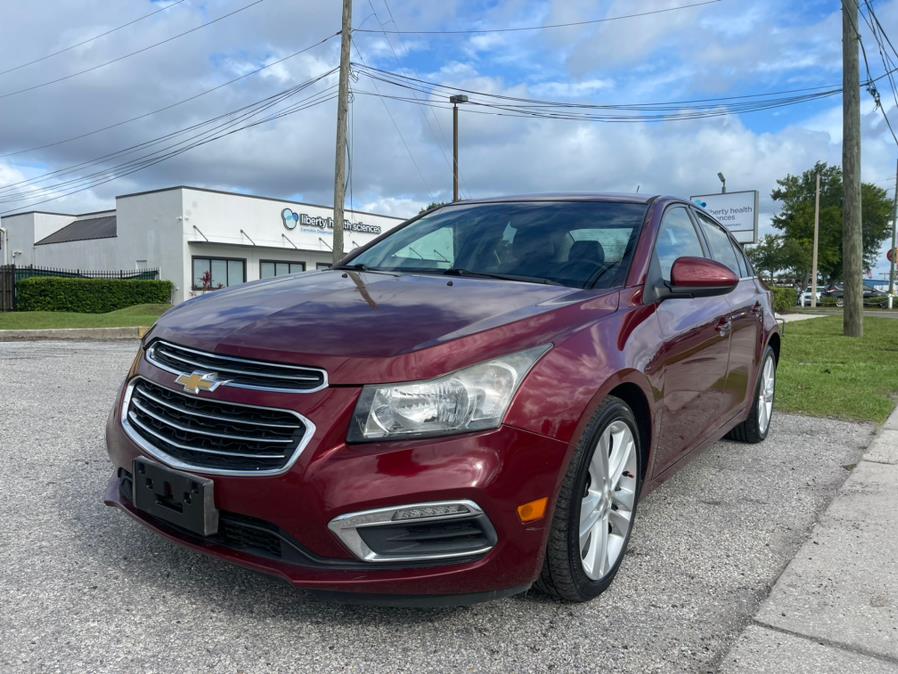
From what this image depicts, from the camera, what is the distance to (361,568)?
7.02ft

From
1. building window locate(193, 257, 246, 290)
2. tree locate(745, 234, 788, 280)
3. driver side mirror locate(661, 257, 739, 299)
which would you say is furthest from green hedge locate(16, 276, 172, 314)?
tree locate(745, 234, 788, 280)

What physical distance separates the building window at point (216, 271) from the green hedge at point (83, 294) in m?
2.49

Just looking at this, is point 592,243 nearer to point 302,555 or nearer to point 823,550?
point 823,550

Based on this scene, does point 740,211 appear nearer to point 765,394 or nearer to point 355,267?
point 765,394

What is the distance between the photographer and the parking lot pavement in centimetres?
221

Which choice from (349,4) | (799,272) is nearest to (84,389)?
(349,4)

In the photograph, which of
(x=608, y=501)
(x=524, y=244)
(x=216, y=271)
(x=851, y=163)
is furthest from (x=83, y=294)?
(x=608, y=501)

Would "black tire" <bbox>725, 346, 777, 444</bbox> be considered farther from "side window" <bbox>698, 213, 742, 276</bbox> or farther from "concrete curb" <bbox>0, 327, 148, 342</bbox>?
"concrete curb" <bbox>0, 327, 148, 342</bbox>

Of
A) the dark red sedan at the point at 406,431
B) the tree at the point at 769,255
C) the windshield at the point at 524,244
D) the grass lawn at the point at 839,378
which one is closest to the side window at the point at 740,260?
the windshield at the point at 524,244

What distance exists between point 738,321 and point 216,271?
1246 inches

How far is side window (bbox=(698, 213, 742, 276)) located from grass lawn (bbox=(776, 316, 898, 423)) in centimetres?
214

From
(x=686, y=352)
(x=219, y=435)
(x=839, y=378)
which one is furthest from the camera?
(x=839, y=378)

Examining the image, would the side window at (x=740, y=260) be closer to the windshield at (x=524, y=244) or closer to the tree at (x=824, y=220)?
the windshield at (x=524, y=244)

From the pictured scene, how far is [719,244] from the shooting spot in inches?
185
